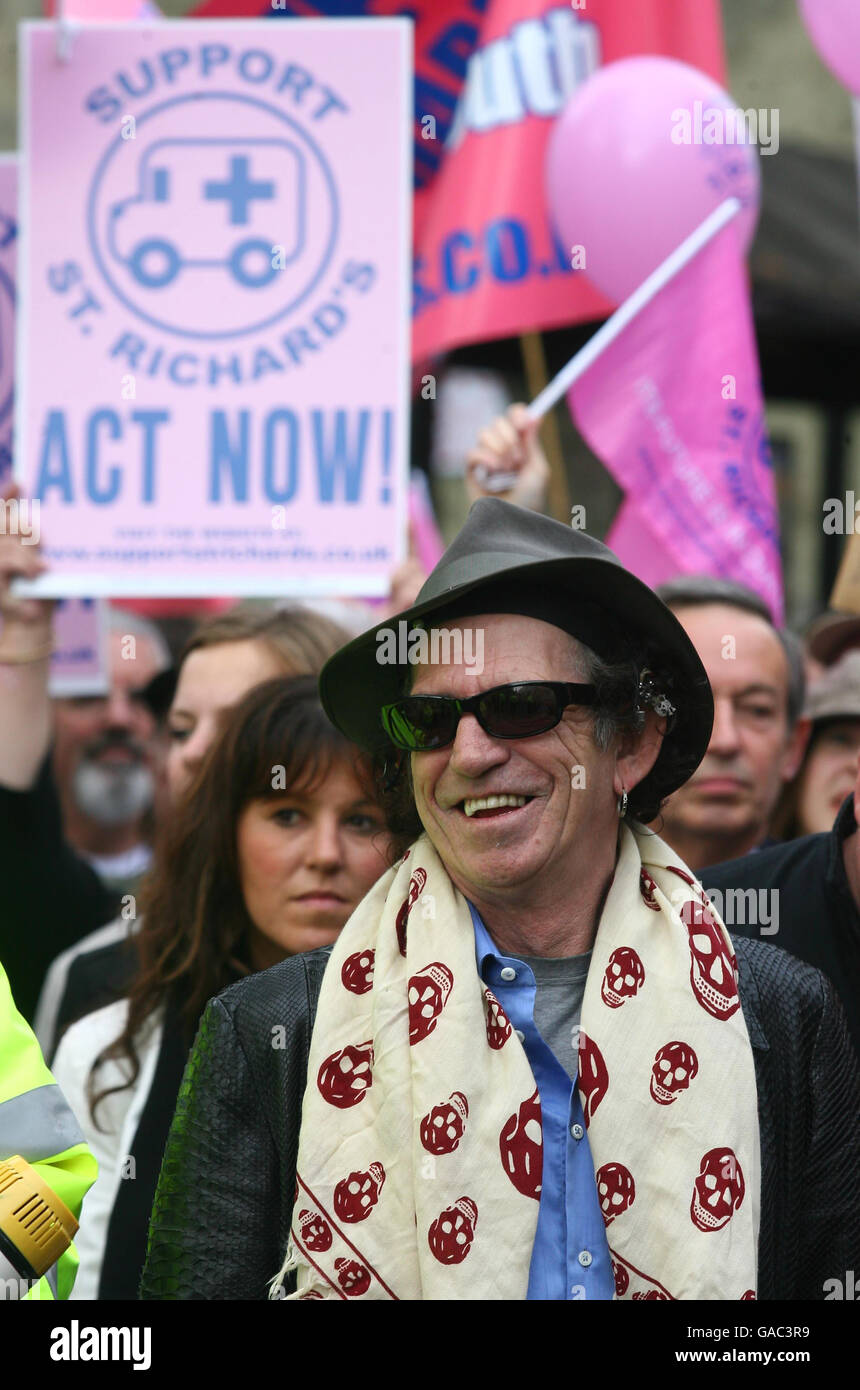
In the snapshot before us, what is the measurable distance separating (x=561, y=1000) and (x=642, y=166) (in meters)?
2.61

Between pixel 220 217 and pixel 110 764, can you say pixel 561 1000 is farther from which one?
pixel 110 764

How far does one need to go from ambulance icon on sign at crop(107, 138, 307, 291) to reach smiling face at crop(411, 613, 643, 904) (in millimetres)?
2012

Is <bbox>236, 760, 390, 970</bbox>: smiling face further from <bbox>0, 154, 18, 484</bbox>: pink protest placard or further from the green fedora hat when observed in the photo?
<bbox>0, 154, 18, 484</bbox>: pink protest placard

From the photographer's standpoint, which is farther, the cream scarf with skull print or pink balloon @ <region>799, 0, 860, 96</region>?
pink balloon @ <region>799, 0, 860, 96</region>

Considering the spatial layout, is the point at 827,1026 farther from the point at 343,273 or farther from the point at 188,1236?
the point at 343,273

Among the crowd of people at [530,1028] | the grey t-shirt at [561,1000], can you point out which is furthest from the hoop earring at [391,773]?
the grey t-shirt at [561,1000]

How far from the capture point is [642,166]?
409 centimetres

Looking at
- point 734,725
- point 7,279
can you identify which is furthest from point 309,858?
point 7,279

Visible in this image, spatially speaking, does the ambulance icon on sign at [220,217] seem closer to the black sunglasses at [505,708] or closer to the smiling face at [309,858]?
the smiling face at [309,858]

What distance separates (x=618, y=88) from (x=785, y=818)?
184 centimetres

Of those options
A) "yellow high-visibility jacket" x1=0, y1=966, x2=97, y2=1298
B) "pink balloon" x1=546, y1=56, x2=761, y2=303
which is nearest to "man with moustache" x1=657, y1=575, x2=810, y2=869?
"pink balloon" x1=546, y1=56, x2=761, y2=303

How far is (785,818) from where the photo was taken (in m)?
3.77

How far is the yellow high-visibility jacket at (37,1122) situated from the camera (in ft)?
6.30

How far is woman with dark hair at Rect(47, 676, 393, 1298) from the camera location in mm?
2842
